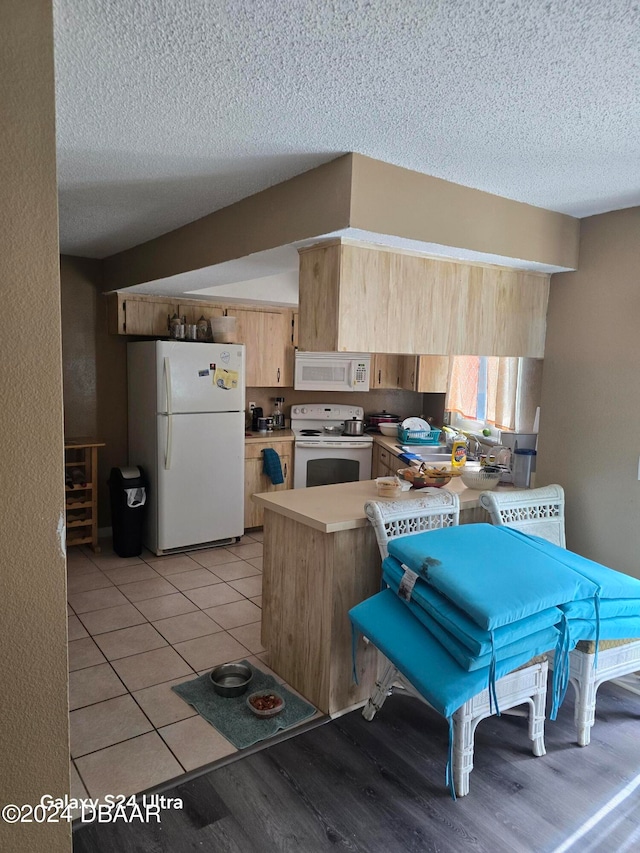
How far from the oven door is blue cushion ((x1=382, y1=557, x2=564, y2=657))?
310 centimetres

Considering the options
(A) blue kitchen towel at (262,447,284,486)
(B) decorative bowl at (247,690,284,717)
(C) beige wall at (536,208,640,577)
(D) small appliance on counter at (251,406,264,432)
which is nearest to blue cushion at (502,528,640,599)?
(C) beige wall at (536,208,640,577)

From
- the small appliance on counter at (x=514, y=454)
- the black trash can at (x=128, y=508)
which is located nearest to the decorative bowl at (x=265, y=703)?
the small appliance on counter at (x=514, y=454)

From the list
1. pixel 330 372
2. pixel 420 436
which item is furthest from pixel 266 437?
A: pixel 420 436

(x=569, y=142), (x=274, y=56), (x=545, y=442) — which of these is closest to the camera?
(x=274, y=56)

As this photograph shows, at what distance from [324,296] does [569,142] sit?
106 centimetres

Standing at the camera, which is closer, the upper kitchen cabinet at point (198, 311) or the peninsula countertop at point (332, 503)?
the peninsula countertop at point (332, 503)

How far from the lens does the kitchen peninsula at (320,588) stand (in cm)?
261

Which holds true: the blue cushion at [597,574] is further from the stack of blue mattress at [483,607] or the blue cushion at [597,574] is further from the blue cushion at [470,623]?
the blue cushion at [470,623]

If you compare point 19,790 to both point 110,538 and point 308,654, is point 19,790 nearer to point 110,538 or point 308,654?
point 308,654

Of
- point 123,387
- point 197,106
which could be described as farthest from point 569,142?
point 123,387

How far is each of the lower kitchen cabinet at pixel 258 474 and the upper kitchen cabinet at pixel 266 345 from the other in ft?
1.85

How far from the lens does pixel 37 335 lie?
1.23 metres

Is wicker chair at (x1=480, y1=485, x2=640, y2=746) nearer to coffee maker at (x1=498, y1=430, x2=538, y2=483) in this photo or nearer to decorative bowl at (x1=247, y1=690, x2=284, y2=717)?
coffee maker at (x1=498, y1=430, x2=538, y2=483)

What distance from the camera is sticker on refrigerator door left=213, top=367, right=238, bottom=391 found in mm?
4617
